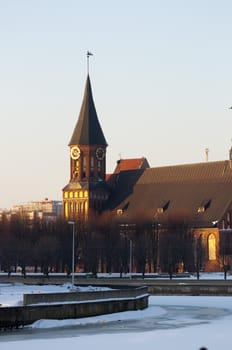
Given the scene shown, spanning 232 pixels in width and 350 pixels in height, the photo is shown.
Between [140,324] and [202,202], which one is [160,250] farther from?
[140,324]

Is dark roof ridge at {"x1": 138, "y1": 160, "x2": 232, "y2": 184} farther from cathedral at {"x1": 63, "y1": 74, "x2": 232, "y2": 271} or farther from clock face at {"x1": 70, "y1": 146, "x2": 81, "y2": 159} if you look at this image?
clock face at {"x1": 70, "y1": 146, "x2": 81, "y2": 159}

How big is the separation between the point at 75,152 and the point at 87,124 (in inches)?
192

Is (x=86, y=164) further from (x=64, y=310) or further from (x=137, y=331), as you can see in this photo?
(x=137, y=331)

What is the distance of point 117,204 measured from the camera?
489 ft

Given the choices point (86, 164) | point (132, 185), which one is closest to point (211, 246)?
point (132, 185)

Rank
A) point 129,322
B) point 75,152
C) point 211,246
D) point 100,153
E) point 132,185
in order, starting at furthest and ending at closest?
point 132,185
point 100,153
point 75,152
point 211,246
point 129,322

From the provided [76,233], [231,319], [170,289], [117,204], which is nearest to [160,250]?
[76,233]

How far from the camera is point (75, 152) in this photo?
14888 cm

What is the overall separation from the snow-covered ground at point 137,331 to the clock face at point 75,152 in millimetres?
76747

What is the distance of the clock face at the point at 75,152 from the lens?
148 m

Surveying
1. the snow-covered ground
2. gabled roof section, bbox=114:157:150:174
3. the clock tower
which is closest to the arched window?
the clock tower

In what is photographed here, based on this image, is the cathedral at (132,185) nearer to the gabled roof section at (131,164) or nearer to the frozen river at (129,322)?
the gabled roof section at (131,164)

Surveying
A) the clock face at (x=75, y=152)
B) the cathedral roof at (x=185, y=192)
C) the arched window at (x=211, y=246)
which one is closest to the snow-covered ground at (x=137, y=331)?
the arched window at (x=211, y=246)

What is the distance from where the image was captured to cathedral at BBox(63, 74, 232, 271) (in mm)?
139000
